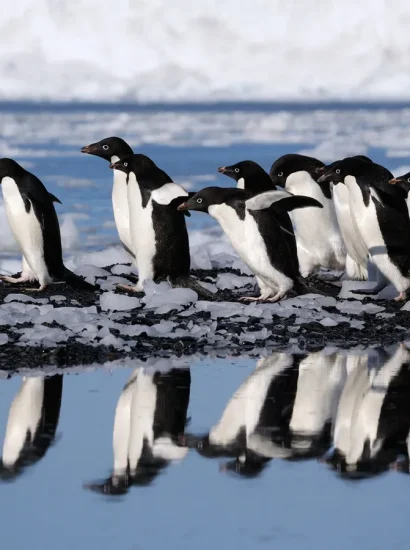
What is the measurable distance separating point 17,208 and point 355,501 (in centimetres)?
470

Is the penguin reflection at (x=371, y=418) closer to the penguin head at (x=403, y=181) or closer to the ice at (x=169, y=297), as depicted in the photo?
the ice at (x=169, y=297)

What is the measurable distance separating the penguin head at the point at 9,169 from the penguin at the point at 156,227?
0.71 metres

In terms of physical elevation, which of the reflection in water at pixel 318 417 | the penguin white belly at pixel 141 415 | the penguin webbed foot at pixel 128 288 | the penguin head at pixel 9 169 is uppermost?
the penguin head at pixel 9 169

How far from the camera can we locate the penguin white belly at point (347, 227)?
25.0 ft

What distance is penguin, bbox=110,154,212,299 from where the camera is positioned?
291 inches

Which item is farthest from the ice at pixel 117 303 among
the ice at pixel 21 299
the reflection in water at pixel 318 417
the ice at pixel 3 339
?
the reflection in water at pixel 318 417

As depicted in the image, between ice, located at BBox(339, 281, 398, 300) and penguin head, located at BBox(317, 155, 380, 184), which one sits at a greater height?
penguin head, located at BBox(317, 155, 380, 184)

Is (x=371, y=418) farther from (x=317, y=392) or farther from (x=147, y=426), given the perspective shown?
(x=147, y=426)


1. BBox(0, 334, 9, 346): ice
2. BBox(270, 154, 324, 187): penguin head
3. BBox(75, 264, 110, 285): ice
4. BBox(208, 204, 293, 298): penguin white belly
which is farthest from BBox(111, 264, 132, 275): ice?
BBox(0, 334, 9, 346): ice

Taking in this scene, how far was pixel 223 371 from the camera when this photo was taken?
4828 millimetres

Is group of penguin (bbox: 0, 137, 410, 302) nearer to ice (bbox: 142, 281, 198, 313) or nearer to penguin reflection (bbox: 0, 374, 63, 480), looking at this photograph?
ice (bbox: 142, 281, 198, 313)

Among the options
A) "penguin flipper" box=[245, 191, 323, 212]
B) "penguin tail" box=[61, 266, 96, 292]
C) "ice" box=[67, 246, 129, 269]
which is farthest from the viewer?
"ice" box=[67, 246, 129, 269]

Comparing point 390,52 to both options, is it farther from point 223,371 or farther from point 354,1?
point 223,371

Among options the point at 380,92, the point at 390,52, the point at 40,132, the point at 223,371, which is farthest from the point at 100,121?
the point at 223,371
